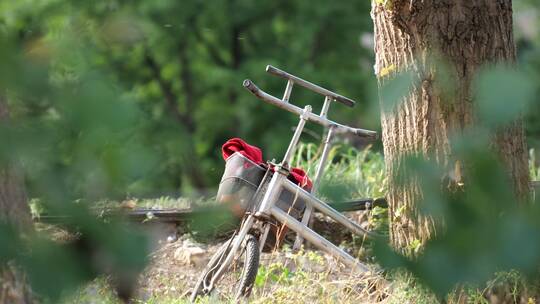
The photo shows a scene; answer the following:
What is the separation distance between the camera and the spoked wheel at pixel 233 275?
4848 mm

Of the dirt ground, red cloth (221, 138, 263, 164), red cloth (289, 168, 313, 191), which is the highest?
red cloth (221, 138, 263, 164)

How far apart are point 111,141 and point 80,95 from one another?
0.20ft

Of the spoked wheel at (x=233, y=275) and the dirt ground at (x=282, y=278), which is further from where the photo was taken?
the spoked wheel at (x=233, y=275)

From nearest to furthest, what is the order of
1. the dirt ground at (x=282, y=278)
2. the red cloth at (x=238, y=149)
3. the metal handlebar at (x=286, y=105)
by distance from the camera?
the dirt ground at (x=282, y=278), the metal handlebar at (x=286, y=105), the red cloth at (x=238, y=149)

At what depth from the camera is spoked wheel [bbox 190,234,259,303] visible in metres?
4.85

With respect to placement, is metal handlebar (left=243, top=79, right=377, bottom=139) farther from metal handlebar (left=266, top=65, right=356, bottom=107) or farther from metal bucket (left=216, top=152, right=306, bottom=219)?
metal bucket (left=216, top=152, right=306, bottom=219)

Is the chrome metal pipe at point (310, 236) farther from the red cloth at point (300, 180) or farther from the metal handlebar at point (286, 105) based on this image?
the metal handlebar at point (286, 105)

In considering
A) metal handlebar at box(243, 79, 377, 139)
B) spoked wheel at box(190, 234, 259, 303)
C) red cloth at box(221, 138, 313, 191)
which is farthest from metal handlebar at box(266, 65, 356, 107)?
spoked wheel at box(190, 234, 259, 303)

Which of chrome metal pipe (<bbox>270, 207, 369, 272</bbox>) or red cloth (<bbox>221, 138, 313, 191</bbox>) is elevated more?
red cloth (<bbox>221, 138, 313, 191</bbox>)

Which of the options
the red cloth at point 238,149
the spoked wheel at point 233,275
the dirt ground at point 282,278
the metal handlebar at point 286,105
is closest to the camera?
the dirt ground at point 282,278

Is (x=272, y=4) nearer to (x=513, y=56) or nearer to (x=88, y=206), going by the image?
(x=513, y=56)

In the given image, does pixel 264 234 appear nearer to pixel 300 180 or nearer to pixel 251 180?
pixel 251 180

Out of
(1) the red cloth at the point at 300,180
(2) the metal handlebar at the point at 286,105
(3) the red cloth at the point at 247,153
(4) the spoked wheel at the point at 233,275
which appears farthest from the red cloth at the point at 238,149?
(4) the spoked wheel at the point at 233,275

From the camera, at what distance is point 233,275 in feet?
17.7
